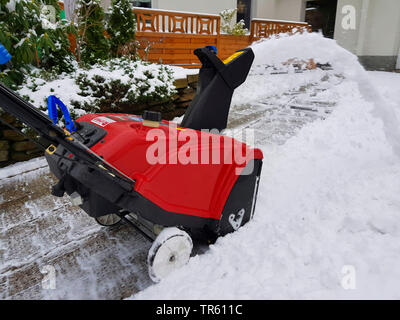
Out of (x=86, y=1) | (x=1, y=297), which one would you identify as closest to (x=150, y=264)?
(x=1, y=297)

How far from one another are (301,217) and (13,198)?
239cm

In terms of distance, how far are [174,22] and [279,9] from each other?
794 cm

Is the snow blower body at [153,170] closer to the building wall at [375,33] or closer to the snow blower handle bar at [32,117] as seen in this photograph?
the snow blower handle bar at [32,117]

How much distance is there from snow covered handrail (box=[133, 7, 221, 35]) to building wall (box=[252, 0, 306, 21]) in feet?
17.9

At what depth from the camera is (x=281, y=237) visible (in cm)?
181

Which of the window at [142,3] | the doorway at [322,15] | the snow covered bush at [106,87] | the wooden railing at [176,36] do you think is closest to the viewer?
the snow covered bush at [106,87]

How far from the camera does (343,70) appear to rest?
299 centimetres

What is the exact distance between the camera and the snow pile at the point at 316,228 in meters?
1.44

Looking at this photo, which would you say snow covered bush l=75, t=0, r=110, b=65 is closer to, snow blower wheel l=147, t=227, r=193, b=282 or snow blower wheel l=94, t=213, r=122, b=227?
snow blower wheel l=94, t=213, r=122, b=227

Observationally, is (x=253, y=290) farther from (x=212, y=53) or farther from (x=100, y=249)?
(x=212, y=53)

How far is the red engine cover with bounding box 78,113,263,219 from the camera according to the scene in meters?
1.38

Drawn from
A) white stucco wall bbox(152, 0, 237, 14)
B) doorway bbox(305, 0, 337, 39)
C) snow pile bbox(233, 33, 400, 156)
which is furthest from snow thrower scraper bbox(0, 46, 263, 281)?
doorway bbox(305, 0, 337, 39)

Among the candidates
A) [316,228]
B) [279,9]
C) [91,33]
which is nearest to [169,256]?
[316,228]

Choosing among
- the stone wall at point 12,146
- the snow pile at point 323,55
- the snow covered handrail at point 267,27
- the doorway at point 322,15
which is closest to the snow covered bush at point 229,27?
the snow covered handrail at point 267,27
